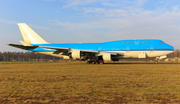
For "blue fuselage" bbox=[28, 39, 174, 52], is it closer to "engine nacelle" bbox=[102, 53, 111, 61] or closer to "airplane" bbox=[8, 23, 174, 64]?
"airplane" bbox=[8, 23, 174, 64]

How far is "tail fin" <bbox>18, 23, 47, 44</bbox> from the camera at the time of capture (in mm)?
31625

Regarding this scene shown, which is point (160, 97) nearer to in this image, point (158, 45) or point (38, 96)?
point (38, 96)

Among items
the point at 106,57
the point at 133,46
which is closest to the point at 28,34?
the point at 106,57

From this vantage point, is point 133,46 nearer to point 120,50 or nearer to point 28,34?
point 120,50

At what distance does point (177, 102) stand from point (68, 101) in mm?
3172

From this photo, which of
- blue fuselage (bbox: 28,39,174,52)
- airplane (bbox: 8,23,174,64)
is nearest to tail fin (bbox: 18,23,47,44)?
airplane (bbox: 8,23,174,64)

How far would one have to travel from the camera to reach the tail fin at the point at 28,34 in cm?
3162

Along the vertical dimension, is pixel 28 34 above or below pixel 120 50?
above

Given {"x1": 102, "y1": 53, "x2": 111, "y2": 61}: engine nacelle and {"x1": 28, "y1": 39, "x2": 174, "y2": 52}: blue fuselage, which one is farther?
{"x1": 28, "y1": 39, "x2": 174, "y2": 52}: blue fuselage

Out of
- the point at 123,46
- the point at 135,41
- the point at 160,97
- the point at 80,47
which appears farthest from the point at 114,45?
the point at 160,97

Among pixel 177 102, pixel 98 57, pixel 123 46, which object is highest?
pixel 123 46

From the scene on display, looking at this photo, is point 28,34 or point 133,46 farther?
point 28,34

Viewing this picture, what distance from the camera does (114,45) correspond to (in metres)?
28.3

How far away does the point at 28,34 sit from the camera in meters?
31.7
